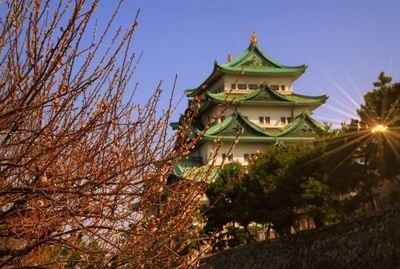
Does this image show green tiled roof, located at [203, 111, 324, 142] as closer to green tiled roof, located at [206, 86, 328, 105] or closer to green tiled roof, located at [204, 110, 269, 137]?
green tiled roof, located at [204, 110, 269, 137]

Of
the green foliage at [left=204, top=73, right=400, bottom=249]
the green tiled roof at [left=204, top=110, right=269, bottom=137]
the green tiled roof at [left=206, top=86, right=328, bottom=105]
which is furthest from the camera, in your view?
the green tiled roof at [left=206, top=86, right=328, bottom=105]

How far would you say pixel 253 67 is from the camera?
127 feet

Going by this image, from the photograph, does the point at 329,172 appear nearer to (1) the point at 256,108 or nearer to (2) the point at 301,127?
(2) the point at 301,127

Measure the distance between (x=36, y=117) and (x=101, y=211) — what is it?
1.10m

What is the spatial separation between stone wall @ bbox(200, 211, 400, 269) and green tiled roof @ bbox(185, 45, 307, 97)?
18.2 meters

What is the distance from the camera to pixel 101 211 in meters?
3.94

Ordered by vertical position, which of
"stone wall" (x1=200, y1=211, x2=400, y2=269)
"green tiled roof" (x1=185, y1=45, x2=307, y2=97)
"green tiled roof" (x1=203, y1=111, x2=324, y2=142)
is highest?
"green tiled roof" (x1=185, y1=45, x2=307, y2=97)

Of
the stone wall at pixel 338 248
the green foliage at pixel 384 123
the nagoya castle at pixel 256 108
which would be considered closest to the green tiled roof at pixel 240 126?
the nagoya castle at pixel 256 108

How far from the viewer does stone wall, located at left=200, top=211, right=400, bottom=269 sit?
1526 cm

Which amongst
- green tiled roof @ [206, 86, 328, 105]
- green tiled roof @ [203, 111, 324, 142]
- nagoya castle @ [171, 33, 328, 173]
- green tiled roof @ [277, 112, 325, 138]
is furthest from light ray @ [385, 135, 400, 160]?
green tiled roof @ [206, 86, 328, 105]

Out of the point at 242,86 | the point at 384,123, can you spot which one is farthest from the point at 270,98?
the point at 384,123

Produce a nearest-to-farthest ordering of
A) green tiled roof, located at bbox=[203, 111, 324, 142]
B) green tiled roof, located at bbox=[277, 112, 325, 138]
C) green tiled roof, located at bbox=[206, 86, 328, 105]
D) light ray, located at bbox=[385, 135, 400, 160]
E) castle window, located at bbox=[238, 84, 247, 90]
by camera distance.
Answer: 1. light ray, located at bbox=[385, 135, 400, 160]
2. green tiled roof, located at bbox=[203, 111, 324, 142]
3. green tiled roof, located at bbox=[277, 112, 325, 138]
4. green tiled roof, located at bbox=[206, 86, 328, 105]
5. castle window, located at bbox=[238, 84, 247, 90]

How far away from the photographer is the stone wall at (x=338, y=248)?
15258mm

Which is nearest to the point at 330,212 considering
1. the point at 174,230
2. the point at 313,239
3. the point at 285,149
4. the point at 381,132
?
the point at 313,239
